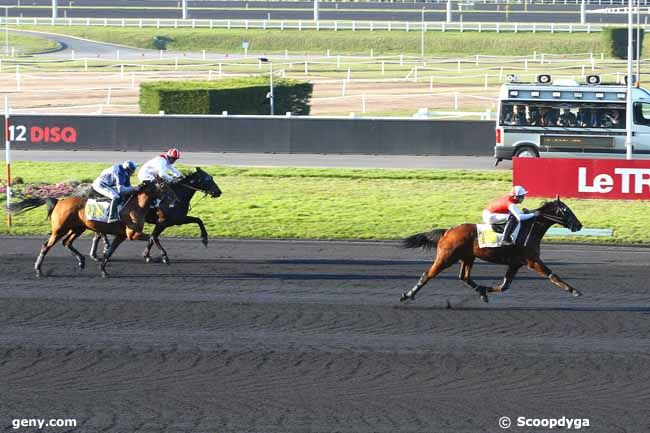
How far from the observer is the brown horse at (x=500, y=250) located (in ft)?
44.5

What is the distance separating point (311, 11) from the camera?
84.8 m

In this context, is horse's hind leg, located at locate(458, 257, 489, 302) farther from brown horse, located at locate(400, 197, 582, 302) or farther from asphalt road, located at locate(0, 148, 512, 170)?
asphalt road, located at locate(0, 148, 512, 170)

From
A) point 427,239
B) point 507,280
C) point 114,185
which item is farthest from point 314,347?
point 114,185

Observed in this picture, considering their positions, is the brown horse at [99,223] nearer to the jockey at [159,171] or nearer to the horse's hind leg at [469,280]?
the jockey at [159,171]

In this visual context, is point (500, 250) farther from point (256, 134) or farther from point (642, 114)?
point (256, 134)

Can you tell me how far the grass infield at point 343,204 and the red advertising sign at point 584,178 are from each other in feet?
0.91

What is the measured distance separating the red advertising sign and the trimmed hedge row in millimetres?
16444

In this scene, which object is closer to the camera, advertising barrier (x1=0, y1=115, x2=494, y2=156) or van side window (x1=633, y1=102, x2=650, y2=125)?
van side window (x1=633, y1=102, x2=650, y2=125)

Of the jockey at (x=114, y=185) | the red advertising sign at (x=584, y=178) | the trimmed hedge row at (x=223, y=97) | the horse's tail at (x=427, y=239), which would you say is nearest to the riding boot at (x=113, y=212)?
the jockey at (x=114, y=185)

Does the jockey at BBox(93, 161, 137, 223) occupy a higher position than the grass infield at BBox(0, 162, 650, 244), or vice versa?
the jockey at BBox(93, 161, 137, 223)

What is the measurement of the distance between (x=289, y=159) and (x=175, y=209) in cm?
1349

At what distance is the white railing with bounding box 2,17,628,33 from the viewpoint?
7025cm

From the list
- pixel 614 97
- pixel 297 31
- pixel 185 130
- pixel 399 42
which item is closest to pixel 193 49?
pixel 297 31

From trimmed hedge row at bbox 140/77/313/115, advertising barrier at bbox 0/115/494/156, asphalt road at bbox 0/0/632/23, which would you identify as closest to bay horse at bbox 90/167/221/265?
advertising barrier at bbox 0/115/494/156
